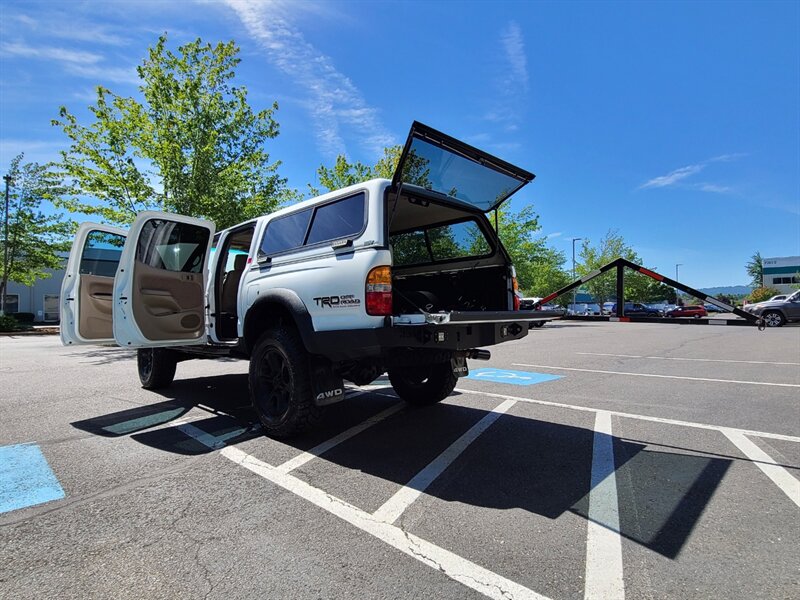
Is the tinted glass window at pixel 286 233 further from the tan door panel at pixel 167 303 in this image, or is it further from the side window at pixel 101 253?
the side window at pixel 101 253

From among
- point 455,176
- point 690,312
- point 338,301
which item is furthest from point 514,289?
point 690,312

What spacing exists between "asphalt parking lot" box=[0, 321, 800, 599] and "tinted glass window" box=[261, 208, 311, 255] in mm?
1969

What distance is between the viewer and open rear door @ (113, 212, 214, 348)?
5.47 m

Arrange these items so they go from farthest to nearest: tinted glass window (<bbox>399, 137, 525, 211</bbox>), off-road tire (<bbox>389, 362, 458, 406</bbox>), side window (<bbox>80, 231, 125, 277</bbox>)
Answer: side window (<bbox>80, 231, 125, 277</bbox>)
off-road tire (<bbox>389, 362, 458, 406</bbox>)
tinted glass window (<bbox>399, 137, 525, 211</bbox>)

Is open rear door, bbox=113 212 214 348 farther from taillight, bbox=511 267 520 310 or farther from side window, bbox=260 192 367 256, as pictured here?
taillight, bbox=511 267 520 310

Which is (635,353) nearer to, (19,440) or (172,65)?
(19,440)

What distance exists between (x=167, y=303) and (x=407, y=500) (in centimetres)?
471

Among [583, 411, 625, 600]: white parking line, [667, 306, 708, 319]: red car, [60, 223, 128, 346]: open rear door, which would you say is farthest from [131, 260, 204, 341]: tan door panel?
[667, 306, 708, 319]: red car

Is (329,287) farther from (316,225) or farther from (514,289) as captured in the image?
(514,289)

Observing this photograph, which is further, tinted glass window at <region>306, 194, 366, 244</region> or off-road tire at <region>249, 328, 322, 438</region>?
off-road tire at <region>249, 328, 322, 438</region>

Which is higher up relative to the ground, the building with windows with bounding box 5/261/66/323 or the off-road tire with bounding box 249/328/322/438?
the building with windows with bounding box 5/261/66/323

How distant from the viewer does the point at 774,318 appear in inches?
913

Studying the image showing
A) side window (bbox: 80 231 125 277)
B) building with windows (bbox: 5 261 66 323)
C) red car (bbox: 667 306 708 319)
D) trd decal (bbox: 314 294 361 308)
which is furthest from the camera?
building with windows (bbox: 5 261 66 323)

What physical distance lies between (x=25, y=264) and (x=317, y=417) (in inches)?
1169
